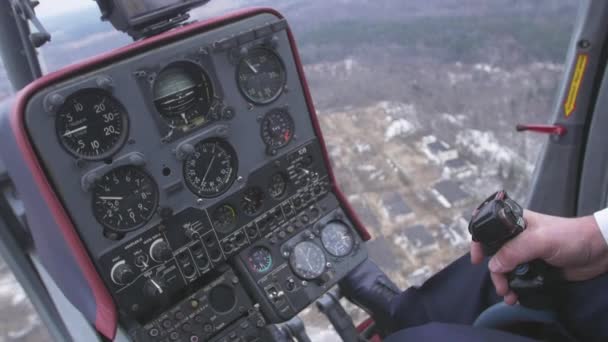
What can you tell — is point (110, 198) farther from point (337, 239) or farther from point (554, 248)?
point (554, 248)

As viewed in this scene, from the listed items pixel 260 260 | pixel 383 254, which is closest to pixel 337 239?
pixel 260 260

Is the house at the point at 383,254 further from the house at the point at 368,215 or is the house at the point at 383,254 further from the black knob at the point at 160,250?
the black knob at the point at 160,250

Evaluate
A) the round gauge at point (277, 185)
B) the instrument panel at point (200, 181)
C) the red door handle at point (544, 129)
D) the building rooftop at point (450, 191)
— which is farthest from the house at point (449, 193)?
the round gauge at point (277, 185)

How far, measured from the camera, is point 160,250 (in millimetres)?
1655

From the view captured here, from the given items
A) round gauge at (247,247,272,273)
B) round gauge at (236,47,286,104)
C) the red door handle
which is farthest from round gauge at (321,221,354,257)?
the red door handle

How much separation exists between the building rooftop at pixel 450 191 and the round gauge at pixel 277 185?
3.60ft

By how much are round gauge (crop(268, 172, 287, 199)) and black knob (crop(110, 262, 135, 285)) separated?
0.60 m

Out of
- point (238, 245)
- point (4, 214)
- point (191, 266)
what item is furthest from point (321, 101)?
point (4, 214)

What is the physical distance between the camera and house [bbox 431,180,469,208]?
2.70 metres

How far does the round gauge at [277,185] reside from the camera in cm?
198

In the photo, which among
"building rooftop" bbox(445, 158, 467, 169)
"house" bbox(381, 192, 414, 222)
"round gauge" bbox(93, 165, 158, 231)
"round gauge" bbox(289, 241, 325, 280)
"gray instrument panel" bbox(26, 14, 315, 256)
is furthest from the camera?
"building rooftop" bbox(445, 158, 467, 169)

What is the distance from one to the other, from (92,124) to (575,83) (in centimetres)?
183

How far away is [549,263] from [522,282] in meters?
0.09

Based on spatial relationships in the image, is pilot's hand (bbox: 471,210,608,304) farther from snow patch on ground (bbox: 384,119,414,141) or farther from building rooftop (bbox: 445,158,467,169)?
snow patch on ground (bbox: 384,119,414,141)
